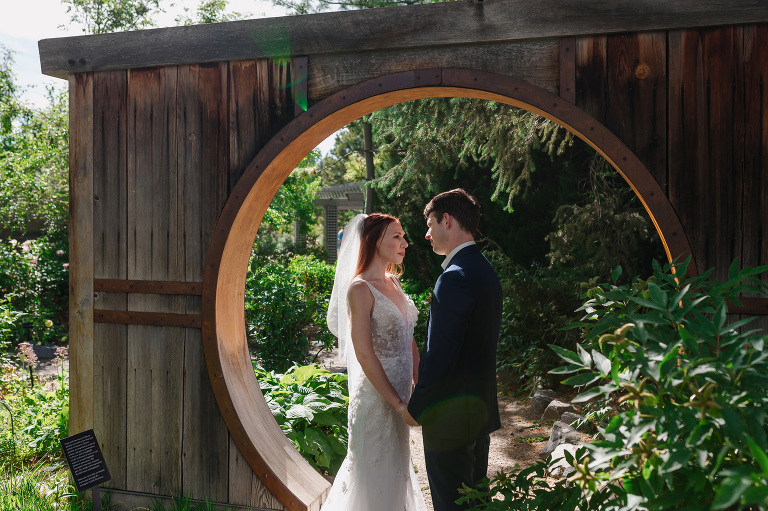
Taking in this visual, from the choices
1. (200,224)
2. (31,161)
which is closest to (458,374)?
(200,224)

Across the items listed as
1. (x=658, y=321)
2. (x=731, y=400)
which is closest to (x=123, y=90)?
(x=658, y=321)

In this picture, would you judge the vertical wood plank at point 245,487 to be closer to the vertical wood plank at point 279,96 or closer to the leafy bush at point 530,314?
the vertical wood plank at point 279,96

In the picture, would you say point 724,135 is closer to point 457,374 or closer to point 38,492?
point 457,374

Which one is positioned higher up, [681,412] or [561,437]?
[681,412]

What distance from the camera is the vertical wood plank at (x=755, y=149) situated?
2.49 metres

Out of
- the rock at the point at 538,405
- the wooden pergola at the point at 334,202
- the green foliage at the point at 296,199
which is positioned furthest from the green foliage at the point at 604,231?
the green foliage at the point at 296,199

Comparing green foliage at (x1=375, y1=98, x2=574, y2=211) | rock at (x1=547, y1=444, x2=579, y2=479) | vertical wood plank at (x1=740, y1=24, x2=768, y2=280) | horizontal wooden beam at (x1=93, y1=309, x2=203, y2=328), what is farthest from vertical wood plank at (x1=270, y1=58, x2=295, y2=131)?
green foliage at (x1=375, y1=98, x2=574, y2=211)

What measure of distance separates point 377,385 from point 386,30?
5.72 feet

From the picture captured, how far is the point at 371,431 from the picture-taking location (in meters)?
3.01

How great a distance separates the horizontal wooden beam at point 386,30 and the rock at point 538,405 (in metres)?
4.17

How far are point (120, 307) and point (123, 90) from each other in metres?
1.23

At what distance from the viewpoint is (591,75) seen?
2.69 metres

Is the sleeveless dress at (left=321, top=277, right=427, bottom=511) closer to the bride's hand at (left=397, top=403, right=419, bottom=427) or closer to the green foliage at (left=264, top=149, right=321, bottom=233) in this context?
the bride's hand at (left=397, top=403, right=419, bottom=427)

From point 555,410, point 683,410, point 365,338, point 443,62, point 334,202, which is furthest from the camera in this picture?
point 334,202
